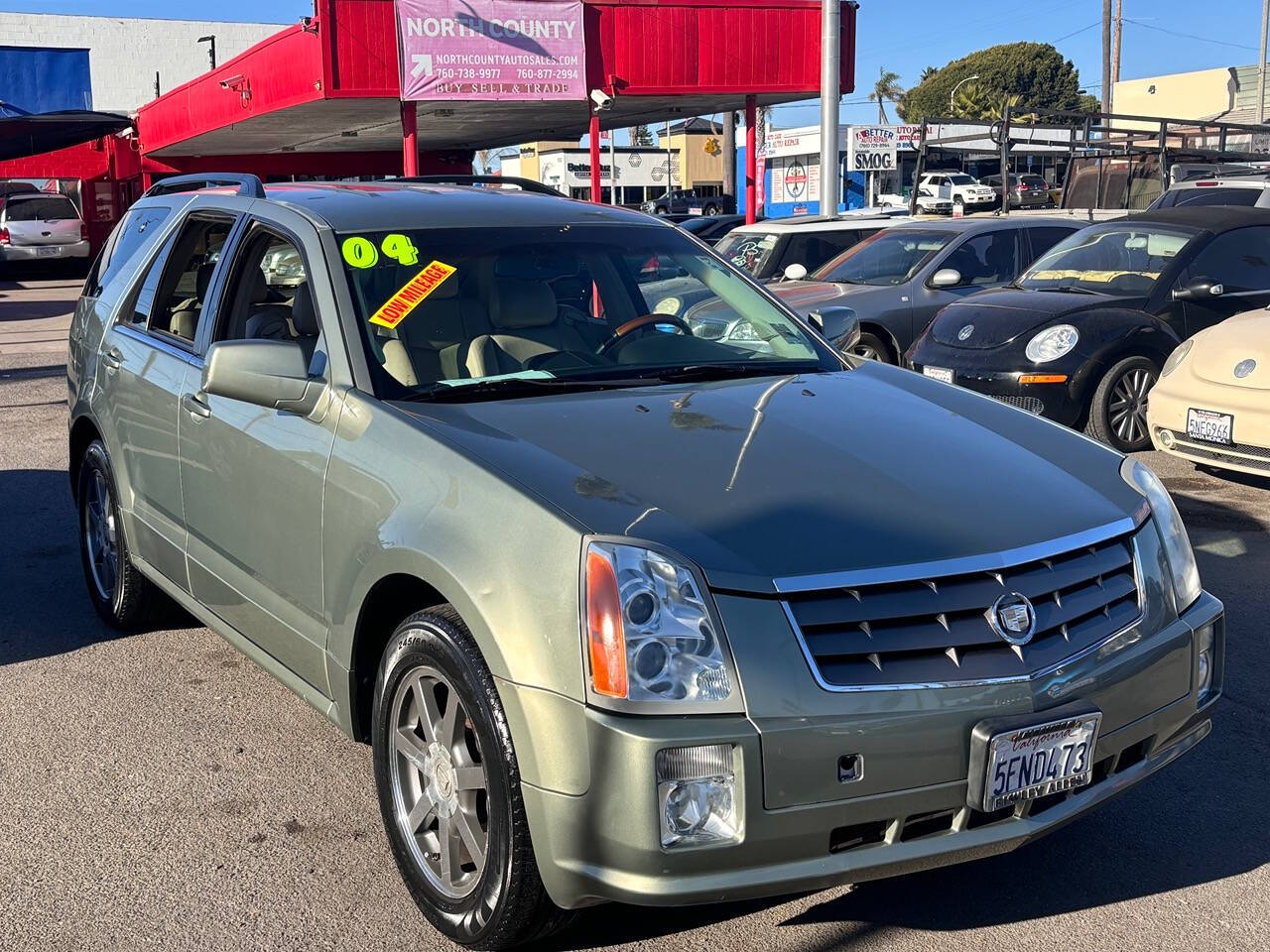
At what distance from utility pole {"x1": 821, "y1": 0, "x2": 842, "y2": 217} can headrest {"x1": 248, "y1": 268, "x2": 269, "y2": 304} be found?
11.0 meters

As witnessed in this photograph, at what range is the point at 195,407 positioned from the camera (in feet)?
14.3

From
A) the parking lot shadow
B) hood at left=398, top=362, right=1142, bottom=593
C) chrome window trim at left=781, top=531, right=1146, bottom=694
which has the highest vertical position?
hood at left=398, top=362, right=1142, bottom=593

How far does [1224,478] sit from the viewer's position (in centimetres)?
812

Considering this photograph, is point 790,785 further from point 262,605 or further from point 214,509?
point 214,509

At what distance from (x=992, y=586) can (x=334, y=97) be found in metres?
19.2

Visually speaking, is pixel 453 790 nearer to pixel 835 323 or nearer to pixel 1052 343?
pixel 835 323

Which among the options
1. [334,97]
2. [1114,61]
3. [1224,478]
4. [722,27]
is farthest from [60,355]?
[1114,61]

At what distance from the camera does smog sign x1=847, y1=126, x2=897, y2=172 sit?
4669cm

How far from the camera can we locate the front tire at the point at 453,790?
9.20 feet

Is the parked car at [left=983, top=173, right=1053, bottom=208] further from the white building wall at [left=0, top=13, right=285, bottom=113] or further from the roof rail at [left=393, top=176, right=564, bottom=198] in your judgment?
the white building wall at [left=0, top=13, right=285, bottom=113]

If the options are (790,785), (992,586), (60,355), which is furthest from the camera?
(60,355)

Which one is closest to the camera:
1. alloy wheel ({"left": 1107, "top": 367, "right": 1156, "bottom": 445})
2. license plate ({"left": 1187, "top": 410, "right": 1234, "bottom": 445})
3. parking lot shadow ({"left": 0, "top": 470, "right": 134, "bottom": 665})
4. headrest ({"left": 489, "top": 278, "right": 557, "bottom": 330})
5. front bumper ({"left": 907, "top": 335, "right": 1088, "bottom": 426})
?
headrest ({"left": 489, "top": 278, "right": 557, "bottom": 330})

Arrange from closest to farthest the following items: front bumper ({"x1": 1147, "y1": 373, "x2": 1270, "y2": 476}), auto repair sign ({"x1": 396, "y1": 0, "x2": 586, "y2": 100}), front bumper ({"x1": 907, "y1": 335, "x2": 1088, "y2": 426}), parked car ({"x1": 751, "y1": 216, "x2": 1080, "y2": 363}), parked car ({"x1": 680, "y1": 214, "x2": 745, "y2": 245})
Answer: front bumper ({"x1": 1147, "y1": 373, "x2": 1270, "y2": 476}), front bumper ({"x1": 907, "y1": 335, "x2": 1088, "y2": 426}), parked car ({"x1": 751, "y1": 216, "x2": 1080, "y2": 363}), auto repair sign ({"x1": 396, "y1": 0, "x2": 586, "y2": 100}), parked car ({"x1": 680, "y1": 214, "x2": 745, "y2": 245})

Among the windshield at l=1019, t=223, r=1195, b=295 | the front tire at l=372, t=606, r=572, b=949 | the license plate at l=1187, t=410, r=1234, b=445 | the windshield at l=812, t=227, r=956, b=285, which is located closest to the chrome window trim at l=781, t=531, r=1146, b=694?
the front tire at l=372, t=606, r=572, b=949
